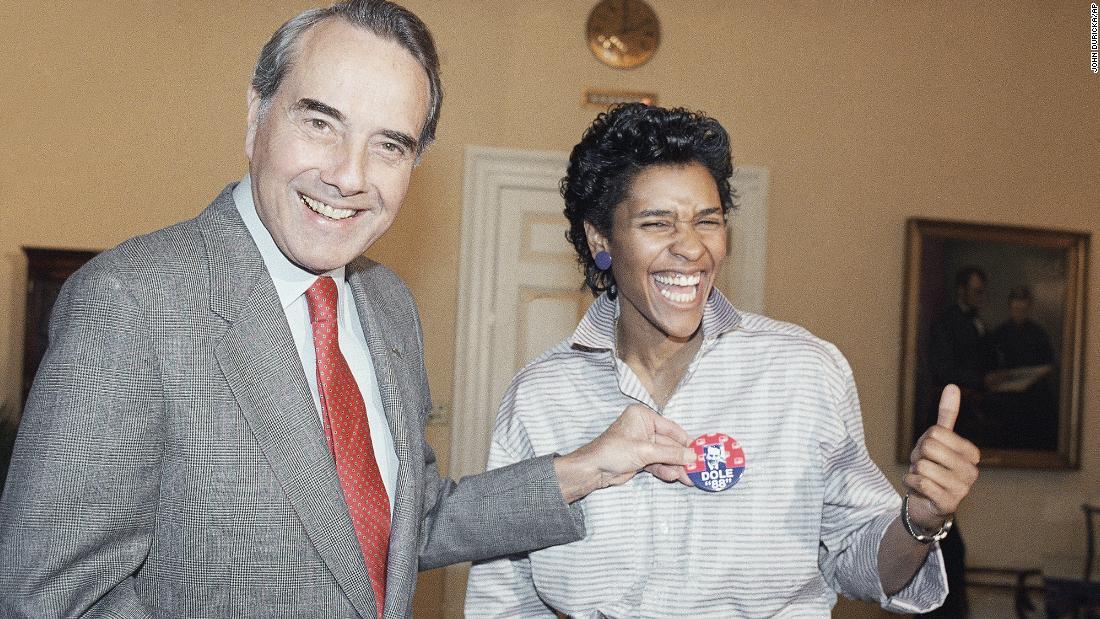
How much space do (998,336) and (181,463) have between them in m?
5.44

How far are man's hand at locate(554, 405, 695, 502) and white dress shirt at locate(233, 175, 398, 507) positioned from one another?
392 millimetres

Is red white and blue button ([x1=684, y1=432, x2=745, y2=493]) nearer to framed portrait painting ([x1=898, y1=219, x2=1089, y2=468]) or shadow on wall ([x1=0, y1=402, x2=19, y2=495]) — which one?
shadow on wall ([x1=0, y1=402, x2=19, y2=495])

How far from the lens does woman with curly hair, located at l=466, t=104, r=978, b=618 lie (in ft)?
6.35

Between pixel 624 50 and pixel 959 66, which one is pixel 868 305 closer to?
pixel 959 66

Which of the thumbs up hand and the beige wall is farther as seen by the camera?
the beige wall

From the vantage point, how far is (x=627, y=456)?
193 centimetres

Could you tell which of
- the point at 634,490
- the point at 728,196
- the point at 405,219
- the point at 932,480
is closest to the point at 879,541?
the point at 932,480

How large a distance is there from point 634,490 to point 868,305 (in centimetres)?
411

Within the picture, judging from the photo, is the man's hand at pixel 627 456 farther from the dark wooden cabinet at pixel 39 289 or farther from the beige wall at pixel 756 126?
the dark wooden cabinet at pixel 39 289

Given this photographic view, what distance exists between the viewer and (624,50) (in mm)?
5512

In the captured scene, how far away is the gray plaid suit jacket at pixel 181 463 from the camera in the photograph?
49.3 inches

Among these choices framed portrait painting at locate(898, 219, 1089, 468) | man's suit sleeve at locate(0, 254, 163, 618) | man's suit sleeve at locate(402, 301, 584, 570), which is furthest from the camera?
framed portrait painting at locate(898, 219, 1089, 468)

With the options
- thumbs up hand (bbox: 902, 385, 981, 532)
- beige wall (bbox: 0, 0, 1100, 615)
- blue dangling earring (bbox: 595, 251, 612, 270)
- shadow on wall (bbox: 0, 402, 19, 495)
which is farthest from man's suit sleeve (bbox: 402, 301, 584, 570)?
beige wall (bbox: 0, 0, 1100, 615)

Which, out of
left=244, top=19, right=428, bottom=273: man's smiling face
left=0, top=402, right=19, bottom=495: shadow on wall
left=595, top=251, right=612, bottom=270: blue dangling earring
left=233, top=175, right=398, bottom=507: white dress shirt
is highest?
left=244, top=19, right=428, bottom=273: man's smiling face
